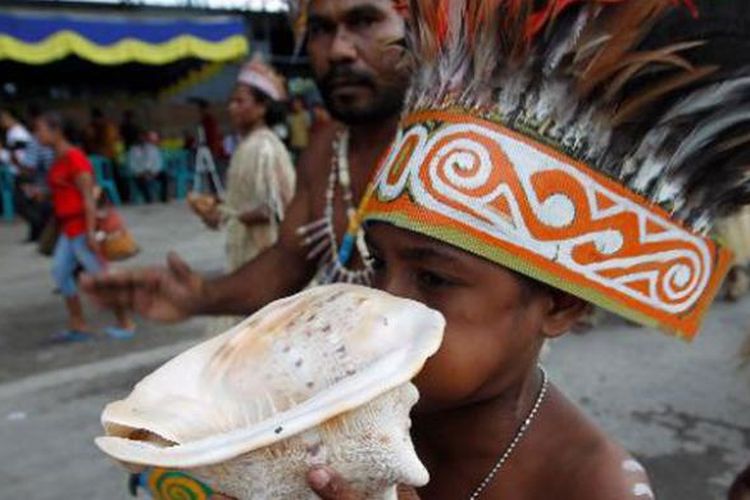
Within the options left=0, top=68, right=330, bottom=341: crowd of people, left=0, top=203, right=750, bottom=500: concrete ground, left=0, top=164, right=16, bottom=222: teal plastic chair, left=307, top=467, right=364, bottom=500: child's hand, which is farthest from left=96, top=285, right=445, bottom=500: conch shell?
left=0, top=164, right=16, bottom=222: teal plastic chair

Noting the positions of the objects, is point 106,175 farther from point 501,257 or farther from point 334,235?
point 501,257

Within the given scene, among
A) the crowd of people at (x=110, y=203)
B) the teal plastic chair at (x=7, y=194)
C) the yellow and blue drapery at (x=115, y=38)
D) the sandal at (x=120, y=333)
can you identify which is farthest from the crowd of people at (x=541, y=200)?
the teal plastic chair at (x=7, y=194)

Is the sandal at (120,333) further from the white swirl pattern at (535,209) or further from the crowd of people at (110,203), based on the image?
the white swirl pattern at (535,209)

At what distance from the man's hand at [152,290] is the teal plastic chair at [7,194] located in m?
11.3

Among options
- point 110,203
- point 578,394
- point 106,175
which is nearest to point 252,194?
point 578,394

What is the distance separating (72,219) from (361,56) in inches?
176

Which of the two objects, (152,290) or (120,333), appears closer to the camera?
(152,290)

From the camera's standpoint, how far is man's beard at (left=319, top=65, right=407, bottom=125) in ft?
6.11

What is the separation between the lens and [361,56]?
72.6 inches

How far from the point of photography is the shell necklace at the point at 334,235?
1.91m

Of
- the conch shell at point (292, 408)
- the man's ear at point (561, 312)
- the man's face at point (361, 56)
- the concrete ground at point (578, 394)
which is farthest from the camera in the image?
the concrete ground at point (578, 394)

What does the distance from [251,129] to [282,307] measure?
3.96 metres

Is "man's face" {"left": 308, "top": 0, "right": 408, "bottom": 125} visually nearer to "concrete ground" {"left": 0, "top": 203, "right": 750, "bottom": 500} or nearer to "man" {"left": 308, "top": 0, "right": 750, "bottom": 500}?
"man" {"left": 308, "top": 0, "right": 750, "bottom": 500}

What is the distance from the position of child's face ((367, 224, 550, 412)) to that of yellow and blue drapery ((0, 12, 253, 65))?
1070cm
